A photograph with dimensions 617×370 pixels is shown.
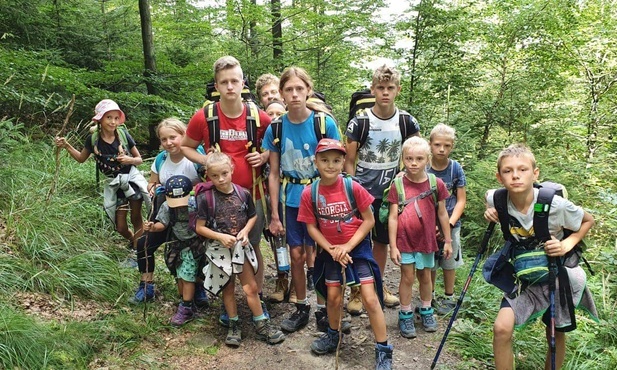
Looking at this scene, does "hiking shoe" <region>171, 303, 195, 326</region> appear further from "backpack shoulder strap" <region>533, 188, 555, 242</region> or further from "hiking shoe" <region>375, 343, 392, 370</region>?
"backpack shoulder strap" <region>533, 188, 555, 242</region>

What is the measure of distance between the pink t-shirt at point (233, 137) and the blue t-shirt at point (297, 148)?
243 millimetres

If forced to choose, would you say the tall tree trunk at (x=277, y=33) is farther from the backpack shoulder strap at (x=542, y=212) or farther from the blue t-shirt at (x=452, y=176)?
the backpack shoulder strap at (x=542, y=212)

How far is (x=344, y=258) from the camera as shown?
339 centimetres

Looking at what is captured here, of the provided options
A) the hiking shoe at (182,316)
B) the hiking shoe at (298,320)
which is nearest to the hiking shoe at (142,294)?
the hiking shoe at (182,316)

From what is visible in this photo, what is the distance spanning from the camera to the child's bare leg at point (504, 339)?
279cm

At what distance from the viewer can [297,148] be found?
4.00m

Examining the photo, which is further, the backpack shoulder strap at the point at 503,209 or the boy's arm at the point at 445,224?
the boy's arm at the point at 445,224

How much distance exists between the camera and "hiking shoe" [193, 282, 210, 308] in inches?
180

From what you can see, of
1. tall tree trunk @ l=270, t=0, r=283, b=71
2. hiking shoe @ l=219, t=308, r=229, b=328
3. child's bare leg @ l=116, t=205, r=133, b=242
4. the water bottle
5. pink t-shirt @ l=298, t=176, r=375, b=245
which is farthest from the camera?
tall tree trunk @ l=270, t=0, r=283, b=71

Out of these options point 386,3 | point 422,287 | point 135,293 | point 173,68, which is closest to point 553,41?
point 386,3

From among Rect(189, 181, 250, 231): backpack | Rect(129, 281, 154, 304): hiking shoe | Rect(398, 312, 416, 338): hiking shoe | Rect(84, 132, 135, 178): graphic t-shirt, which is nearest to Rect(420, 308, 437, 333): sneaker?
Rect(398, 312, 416, 338): hiking shoe

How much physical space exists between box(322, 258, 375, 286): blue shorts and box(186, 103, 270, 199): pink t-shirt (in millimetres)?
1209

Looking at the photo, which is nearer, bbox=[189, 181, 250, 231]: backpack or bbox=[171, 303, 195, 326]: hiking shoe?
bbox=[189, 181, 250, 231]: backpack

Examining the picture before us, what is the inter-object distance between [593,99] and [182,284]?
28.1 feet
